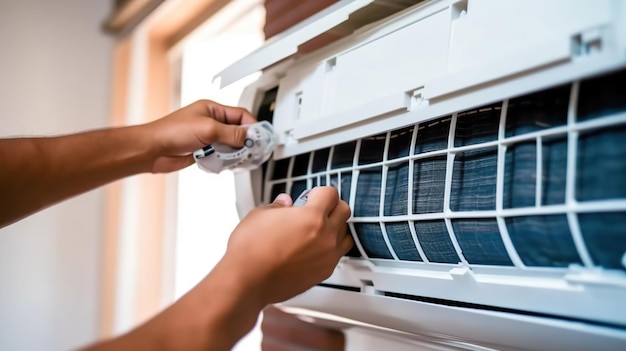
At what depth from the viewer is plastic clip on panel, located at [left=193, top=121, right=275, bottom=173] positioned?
30.4 inches

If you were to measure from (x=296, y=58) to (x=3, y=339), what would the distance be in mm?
1361

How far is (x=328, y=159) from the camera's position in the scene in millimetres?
736

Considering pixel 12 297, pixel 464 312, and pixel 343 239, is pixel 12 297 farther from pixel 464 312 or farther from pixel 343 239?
pixel 464 312

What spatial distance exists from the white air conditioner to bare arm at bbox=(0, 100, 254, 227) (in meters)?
0.09

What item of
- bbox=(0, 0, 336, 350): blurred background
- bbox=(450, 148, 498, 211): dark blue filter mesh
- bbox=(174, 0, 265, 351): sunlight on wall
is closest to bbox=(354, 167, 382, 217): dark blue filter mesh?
bbox=(450, 148, 498, 211): dark blue filter mesh

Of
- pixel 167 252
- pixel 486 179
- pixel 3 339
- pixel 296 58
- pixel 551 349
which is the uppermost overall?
pixel 296 58

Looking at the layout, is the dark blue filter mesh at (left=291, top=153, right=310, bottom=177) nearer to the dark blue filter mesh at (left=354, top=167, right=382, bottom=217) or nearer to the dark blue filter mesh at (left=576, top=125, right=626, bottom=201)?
the dark blue filter mesh at (left=354, top=167, right=382, bottom=217)

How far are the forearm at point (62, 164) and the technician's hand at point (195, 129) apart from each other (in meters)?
0.02

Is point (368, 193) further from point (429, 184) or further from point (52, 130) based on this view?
point (52, 130)

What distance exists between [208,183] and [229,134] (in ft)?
2.27

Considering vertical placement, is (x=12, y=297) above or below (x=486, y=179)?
below

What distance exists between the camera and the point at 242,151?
776 millimetres

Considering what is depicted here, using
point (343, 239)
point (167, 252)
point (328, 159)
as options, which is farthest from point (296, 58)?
point (167, 252)

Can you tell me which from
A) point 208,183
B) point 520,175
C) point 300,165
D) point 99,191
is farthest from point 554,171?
point 99,191
